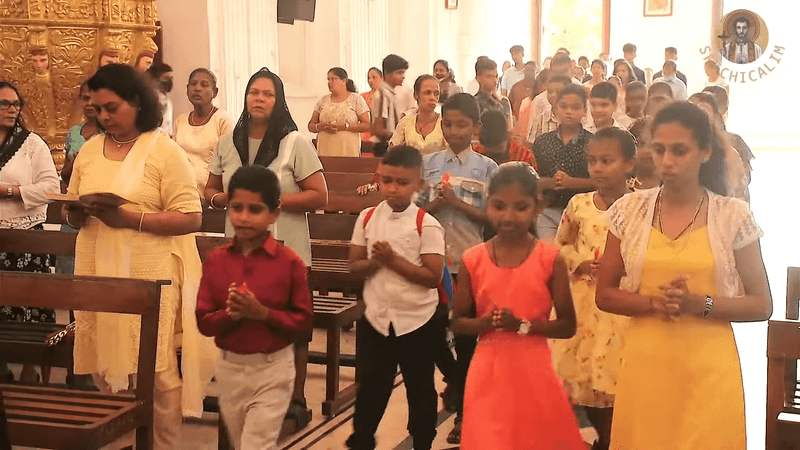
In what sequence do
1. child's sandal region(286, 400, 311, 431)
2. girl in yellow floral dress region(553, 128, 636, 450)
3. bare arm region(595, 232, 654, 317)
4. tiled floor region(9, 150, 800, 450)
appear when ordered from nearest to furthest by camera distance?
bare arm region(595, 232, 654, 317) < girl in yellow floral dress region(553, 128, 636, 450) < tiled floor region(9, 150, 800, 450) < child's sandal region(286, 400, 311, 431)

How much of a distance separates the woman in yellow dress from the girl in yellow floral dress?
1126mm

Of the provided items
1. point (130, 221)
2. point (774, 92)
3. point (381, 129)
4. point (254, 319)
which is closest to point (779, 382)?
point (254, 319)

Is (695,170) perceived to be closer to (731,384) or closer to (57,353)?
(731,384)

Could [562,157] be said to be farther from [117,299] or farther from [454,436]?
[117,299]

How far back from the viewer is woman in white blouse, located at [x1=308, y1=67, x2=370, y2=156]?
10.5 m

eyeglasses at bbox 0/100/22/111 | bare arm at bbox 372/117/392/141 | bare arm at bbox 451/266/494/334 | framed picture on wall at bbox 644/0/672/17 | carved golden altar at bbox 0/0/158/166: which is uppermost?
framed picture on wall at bbox 644/0/672/17

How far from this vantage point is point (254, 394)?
372 centimetres

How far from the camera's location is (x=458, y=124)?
5.01m

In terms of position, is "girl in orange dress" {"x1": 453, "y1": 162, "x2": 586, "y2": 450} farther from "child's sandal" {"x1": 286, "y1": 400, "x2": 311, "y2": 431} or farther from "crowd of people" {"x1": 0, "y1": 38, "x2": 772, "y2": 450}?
"child's sandal" {"x1": 286, "y1": 400, "x2": 311, "y2": 431}

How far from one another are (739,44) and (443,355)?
22.7 metres

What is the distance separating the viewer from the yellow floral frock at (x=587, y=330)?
4.50 metres

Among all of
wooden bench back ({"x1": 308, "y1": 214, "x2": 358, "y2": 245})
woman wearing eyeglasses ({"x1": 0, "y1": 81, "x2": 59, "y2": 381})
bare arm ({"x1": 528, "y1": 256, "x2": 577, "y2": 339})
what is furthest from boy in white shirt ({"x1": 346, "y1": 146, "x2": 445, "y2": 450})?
woman wearing eyeglasses ({"x1": 0, "y1": 81, "x2": 59, "y2": 381})

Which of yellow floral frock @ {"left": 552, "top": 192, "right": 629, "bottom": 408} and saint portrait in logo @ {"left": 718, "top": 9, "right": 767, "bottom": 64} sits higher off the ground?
saint portrait in logo @ {"left": 718, "top": 9, "right": 767, "bottom": 64}

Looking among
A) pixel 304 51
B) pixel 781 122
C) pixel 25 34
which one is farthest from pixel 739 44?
pixel 25 34
